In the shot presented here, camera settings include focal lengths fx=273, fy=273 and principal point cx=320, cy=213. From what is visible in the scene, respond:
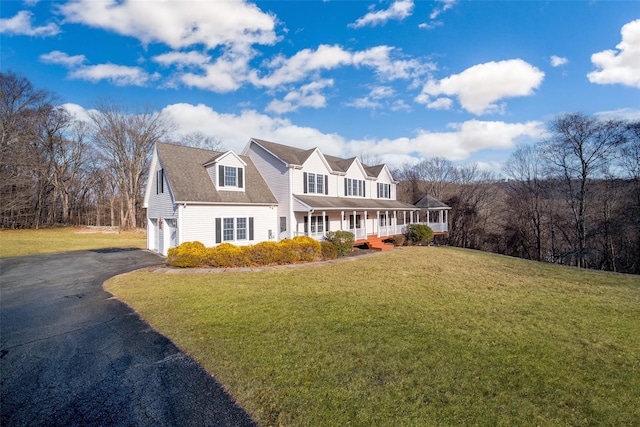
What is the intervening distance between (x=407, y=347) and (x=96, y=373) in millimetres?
5151

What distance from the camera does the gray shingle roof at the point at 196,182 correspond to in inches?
611

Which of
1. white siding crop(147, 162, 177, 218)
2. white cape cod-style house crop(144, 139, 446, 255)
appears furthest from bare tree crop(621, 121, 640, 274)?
white siding crop(147, 162, 177, 218)

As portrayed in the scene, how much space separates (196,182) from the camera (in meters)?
16.5

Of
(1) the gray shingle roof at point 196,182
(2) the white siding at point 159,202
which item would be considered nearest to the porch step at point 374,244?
(1) the gray shingle roof at point 196,182

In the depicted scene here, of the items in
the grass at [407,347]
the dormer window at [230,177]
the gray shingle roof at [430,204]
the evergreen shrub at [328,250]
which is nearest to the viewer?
the grass at [407,347]

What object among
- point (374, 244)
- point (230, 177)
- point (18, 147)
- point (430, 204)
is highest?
point (18, 147)

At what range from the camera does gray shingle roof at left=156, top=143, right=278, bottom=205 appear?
51.0 feet

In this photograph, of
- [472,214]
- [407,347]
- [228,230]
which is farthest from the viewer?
[472,214]

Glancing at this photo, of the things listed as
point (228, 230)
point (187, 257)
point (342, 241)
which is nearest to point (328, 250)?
point (342, 241)

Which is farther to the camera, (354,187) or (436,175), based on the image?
(436,175)

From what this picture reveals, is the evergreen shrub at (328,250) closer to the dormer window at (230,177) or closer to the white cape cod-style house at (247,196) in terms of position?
the white cape cod-style house at (247,196)

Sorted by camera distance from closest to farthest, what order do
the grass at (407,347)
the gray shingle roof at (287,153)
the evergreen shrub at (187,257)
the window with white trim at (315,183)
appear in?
the grass at (407,347), the evergreen shrub at (187,257), the gray shingle roof at (287,153), the window with white trim at (315,183)

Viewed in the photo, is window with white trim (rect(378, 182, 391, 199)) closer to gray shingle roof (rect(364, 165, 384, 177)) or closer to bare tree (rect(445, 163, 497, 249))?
gray shingle roof (rect(364, 165, 384, 177))

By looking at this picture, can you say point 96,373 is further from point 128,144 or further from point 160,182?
point 128,144
